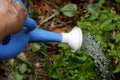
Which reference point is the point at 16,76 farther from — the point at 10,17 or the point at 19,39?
the point at 10,17

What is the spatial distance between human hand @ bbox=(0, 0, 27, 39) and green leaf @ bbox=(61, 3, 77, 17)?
100cm

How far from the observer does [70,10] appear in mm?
1985

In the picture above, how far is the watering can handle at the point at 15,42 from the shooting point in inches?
43.2

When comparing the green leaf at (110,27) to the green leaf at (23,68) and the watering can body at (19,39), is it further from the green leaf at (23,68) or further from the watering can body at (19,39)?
the watering can body at (19,39)

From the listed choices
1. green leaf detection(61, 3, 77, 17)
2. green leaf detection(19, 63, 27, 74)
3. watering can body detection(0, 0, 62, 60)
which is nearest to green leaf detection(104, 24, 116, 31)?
green leaf detection(61, 3, 77, 17)

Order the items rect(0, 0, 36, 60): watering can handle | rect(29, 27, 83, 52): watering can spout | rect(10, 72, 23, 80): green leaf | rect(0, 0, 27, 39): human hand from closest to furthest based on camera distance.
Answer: rect(0, 0, 27, 39): human hand → rect(0, 0, 36, 60): watering can handle → rect(29, 27, 83, 52): watering can spout → rect(10, 72, 23, 80): green leaf

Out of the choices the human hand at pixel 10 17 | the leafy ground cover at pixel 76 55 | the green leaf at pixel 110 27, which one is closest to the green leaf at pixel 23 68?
the leafy ground cover at pixel 76 55

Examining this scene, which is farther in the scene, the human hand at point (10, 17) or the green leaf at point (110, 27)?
the green leaf at point (110, 27)

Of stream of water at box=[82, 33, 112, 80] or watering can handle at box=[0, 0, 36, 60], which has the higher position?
stream of water at box=[82, 33, 112, 80]

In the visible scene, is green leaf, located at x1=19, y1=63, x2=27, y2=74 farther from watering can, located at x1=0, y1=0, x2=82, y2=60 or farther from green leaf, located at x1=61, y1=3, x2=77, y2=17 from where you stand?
watering can, located at x1=0, y1=0, x2=82, y2=60

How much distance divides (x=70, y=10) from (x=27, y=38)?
2.77ft

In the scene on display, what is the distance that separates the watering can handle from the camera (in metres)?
1.10

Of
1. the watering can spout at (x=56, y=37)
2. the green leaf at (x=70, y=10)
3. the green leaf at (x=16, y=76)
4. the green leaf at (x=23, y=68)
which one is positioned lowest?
the watering can spout at (x=56, y=37)

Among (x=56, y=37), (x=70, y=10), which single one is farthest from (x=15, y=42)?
(x=70, y=10)
